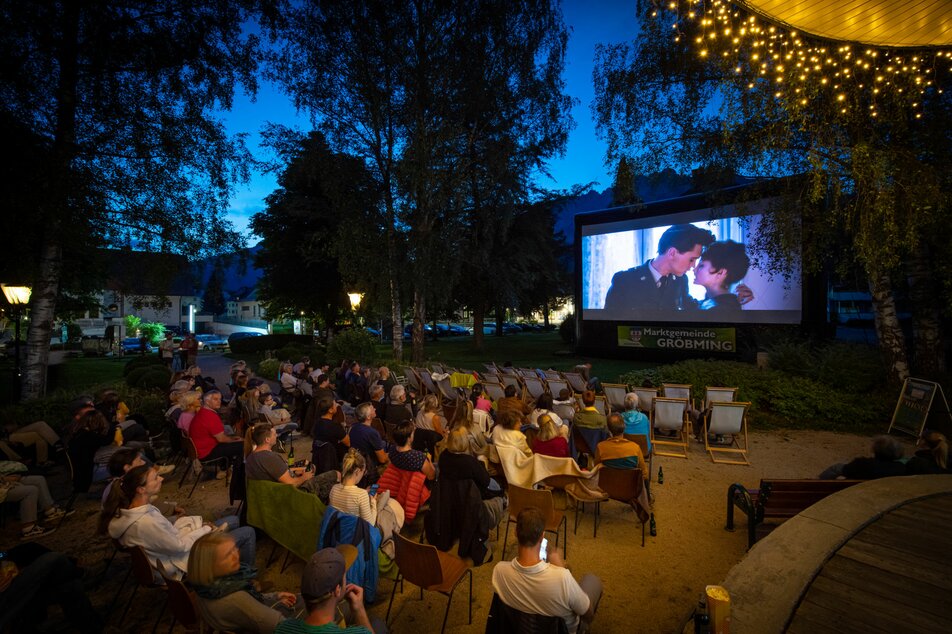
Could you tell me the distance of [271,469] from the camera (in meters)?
3.65

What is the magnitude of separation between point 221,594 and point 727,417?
22.0 feet

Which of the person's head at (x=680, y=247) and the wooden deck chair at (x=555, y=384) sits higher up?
the person's head at (x=680, y=247)

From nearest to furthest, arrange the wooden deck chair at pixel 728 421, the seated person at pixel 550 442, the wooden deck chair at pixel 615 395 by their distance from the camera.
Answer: the seated person at pixel 550 442 < the wooden deck chair at pixel 728 421 < the wooden deck chair at pixel 615 395

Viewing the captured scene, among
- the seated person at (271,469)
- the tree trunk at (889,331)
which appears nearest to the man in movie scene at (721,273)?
the tree trunk at (889,331)

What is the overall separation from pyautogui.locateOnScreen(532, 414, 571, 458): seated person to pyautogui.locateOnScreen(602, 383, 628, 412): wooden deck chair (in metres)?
3.53

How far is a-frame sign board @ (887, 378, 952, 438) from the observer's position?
6.60m

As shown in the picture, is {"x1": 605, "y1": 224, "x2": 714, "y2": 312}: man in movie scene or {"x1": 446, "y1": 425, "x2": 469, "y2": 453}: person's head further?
{"x1": 605, "y1": 224, "x2": 714, "y2": 312}: man in movie scene

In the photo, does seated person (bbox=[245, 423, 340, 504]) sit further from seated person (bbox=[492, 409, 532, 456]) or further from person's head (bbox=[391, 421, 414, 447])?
seated person (bbox=[492, 409, 532, 456])

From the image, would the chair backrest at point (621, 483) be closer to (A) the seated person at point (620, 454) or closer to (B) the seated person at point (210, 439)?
(A) the seated person at point (620, 454)

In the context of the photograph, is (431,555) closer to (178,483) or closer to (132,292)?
(178,483)

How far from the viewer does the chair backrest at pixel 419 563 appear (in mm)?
2656

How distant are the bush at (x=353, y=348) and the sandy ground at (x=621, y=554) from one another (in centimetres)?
913

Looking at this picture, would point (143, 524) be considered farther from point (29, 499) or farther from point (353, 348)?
point (353, 348)

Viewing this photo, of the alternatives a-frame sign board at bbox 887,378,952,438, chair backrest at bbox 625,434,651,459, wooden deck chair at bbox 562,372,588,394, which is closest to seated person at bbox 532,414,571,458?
chair backrest at bbox 625,434,651,459
